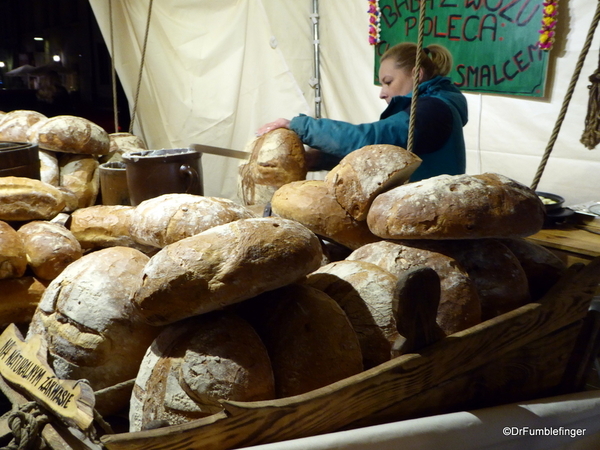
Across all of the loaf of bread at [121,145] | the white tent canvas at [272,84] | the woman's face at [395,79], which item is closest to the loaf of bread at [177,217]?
the loaf of bread at [121,145]

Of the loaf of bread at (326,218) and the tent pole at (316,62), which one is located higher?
the tent pole at (316,62)

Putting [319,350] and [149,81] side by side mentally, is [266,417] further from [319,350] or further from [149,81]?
[149,81]

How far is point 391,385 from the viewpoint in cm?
76

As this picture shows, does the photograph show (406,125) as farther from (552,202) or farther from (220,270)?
(220,270)

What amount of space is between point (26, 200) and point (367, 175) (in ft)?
2.81

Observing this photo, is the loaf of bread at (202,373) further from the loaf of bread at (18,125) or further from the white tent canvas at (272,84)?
the white tent canvas at (272,84)


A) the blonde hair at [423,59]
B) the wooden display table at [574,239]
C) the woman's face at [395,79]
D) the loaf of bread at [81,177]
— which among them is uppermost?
the blonde hair at [423,59]

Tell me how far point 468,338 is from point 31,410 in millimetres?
717

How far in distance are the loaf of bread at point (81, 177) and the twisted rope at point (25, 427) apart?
1.18 meters

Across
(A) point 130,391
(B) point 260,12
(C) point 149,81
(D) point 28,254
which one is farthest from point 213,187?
(A) point 130,391

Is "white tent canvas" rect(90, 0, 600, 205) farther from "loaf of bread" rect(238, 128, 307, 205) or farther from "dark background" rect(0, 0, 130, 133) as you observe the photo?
"loaf of bread" rect(238, 128, 307, 205)

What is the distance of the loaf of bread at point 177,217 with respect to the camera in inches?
43.0

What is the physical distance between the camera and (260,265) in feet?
2.39

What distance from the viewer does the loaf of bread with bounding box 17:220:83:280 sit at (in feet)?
3.90
